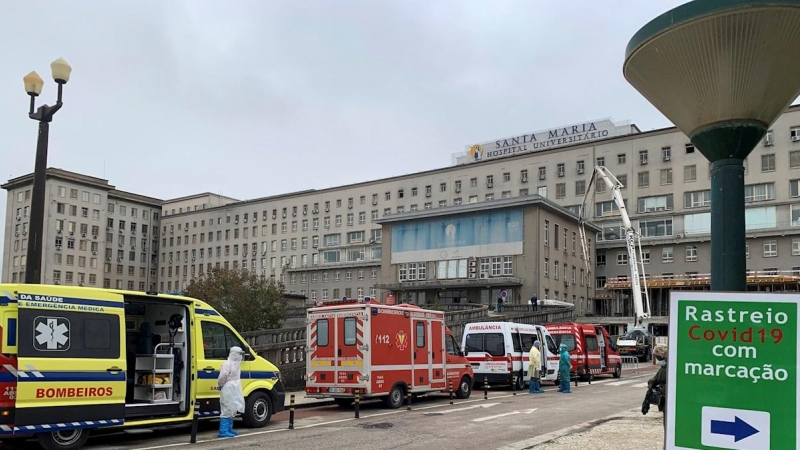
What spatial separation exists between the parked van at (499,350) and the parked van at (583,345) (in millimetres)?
4433

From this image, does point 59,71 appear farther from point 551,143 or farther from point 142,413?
point 551,143

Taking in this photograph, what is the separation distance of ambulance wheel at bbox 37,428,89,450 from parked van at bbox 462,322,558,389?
1618 cm

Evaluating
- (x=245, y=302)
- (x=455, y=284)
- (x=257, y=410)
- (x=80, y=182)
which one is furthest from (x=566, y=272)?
(x=80, y=182)

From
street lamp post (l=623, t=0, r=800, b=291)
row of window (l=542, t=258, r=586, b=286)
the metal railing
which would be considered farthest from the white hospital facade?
street lamp post (l=623, t=0, r=800, b=291)

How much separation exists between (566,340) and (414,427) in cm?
1769

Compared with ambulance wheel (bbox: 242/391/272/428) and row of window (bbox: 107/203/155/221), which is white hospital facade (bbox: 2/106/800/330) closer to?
row of window (bbox: 107/203/155/221)

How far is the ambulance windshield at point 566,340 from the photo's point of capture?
30812 mm

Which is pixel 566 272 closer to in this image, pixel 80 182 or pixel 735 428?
pixel 735 428

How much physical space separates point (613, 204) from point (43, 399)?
76522mm

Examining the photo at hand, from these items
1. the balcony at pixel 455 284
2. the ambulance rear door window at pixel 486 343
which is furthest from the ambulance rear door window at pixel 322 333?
the balcony at pixel 455 284

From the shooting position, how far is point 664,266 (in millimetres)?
76875

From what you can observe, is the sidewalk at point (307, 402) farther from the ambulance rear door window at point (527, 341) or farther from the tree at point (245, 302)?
the tree at point (245, 302)

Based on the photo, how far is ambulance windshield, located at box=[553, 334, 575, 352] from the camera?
30812mm

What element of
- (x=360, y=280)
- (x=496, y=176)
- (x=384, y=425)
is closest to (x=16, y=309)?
(x=384, y=425)
